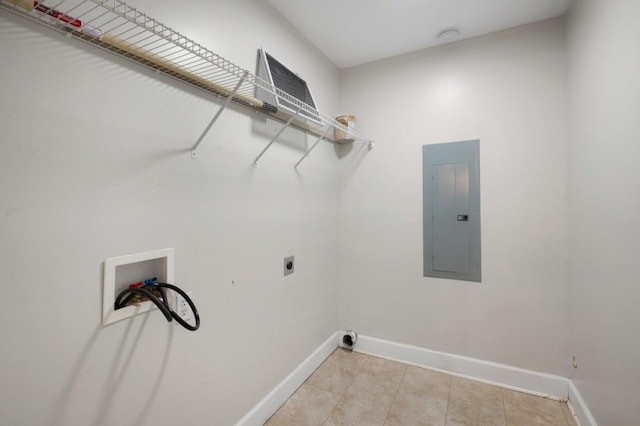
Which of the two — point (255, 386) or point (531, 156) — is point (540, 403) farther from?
point (255, 386)

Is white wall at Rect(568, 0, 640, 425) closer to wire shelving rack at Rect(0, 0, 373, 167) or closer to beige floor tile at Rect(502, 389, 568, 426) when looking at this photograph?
beige floor tile at Rect(502, 389, 568, 426)

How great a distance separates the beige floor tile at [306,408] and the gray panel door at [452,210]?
1.17m

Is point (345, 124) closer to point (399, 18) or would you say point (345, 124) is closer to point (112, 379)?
point (399, 18)

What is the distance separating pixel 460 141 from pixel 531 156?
0.46m

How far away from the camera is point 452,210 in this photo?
2240mm

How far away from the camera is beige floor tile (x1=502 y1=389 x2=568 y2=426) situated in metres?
1.75

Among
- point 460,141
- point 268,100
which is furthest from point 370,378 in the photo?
point 268,100

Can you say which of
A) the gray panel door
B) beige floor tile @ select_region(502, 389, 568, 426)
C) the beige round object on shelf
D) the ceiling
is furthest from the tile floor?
the ceiling

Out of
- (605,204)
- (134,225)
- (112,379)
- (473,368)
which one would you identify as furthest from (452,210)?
(112,379)

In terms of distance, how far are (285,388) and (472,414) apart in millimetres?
1164

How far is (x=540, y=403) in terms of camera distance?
190 centimetres

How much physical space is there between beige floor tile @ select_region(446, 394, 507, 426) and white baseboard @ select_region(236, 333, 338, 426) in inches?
37.4

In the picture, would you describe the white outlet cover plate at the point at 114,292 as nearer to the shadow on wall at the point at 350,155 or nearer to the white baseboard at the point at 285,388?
the white baseboard at the point at 285,388

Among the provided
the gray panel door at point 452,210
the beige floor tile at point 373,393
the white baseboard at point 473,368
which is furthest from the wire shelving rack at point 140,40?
the white baseboard at point 473,368
